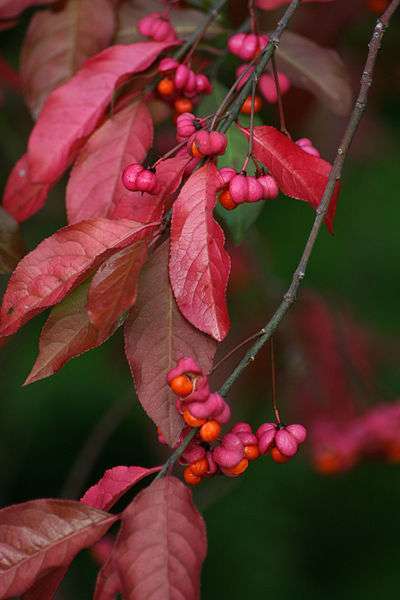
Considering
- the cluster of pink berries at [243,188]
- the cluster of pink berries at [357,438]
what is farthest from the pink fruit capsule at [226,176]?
the cluster of pink berries at [357,438]

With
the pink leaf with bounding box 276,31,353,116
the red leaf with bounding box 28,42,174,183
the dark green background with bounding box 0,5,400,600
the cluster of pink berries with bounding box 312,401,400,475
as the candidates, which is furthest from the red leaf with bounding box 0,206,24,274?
the dark green background with bounding box 0,5,400,600

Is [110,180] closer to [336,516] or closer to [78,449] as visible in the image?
[78,449]

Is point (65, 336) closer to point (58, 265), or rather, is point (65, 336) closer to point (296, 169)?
point (58, 265)

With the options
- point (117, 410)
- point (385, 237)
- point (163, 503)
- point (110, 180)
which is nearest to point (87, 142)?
point (110, 180)

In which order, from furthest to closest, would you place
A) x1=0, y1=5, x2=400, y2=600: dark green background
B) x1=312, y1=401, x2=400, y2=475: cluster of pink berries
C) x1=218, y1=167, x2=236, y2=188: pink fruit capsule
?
x1=0, y1=5, x2=400, y2=600: dark green background
x1=312, y1=401, x2=400, y2=475: cluster of pink berries
x1=218, y1=167, x2=236, y2=188: pink fruit capsule

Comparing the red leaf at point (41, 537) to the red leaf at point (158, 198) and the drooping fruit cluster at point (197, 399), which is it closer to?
the drooping fruit cluster at point (197, 399)

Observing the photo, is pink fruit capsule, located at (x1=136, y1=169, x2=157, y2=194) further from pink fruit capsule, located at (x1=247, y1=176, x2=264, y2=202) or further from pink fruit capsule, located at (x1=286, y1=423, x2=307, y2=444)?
pink fruit capsule, located at (x1=286, y1=423, x2=307, y2=444)

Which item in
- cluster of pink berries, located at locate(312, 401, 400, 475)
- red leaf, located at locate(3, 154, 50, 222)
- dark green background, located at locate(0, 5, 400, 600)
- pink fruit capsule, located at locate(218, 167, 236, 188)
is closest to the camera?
pink fruit capsule, located at locate(218, 167, 236, 188)
